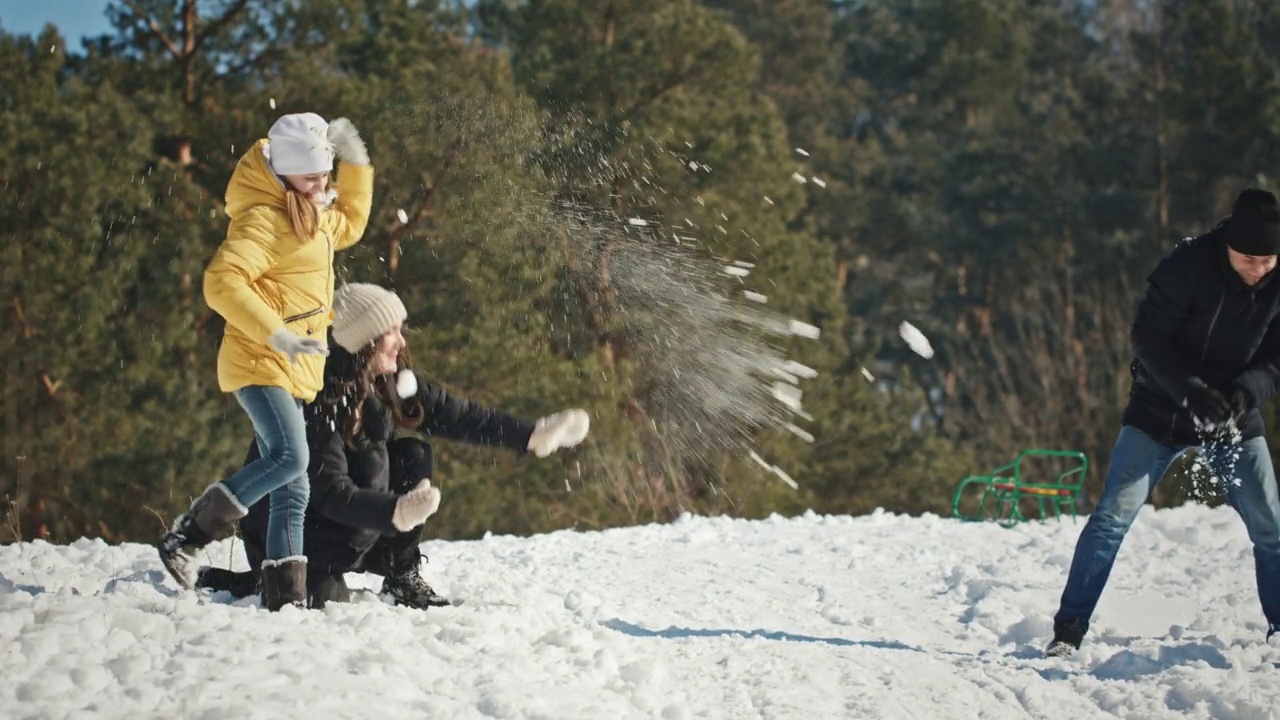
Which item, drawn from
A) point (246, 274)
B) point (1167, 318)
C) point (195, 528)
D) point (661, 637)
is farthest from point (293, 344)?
point (1167, 318)

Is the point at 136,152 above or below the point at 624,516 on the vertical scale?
above

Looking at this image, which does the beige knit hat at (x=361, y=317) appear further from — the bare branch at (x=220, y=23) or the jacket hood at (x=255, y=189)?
the bare branch at (x=220, y=23)

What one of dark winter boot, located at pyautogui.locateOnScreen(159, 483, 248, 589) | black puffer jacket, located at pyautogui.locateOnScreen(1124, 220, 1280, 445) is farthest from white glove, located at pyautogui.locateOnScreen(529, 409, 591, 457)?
black puffer jacket, located at pyautogui.locateOnScreen(1124, 220, 1280, 445)

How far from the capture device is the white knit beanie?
4.86 meters

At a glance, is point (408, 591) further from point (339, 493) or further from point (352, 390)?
point (352, 390)

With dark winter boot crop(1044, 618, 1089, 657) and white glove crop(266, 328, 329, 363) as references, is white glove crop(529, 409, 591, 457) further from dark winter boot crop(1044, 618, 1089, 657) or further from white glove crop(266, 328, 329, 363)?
dark winter boot crop(1044, 618, 1089, 657)

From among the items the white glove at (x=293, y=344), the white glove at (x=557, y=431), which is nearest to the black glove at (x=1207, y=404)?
the white glove at (x=557, y=431)

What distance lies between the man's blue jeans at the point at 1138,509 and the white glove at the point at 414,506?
93.3 inches

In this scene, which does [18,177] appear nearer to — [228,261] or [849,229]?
[228,261]

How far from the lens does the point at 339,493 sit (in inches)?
191

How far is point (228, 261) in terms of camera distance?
4641mm

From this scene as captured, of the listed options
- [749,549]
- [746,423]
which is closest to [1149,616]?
[749,549]

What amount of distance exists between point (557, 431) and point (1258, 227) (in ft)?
8.44

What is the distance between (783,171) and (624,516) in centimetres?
677
